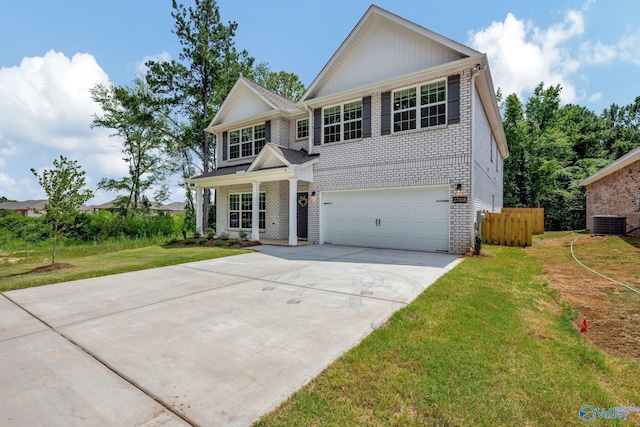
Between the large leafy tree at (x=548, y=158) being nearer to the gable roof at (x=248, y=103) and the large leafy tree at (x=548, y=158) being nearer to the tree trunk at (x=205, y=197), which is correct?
the gable roof at (x=248, y=103)

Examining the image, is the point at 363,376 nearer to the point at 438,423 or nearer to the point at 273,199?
the point at 438,423

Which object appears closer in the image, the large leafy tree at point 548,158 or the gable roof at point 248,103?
the gable roof at point 248,103

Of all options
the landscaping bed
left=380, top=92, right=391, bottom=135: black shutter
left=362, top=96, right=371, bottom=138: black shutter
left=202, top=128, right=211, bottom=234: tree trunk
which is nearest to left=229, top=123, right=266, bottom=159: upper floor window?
left=202, top=128, right=211, bottom=234: tree trunk

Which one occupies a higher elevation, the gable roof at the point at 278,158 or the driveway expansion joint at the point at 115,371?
the gable roof at the point at 278,158

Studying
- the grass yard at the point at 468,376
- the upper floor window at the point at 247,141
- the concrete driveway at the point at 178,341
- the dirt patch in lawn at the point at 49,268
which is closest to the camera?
the grass yard at the point at 468,376

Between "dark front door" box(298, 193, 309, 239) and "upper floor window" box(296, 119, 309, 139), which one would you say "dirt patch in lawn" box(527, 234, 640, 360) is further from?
"upper floor window" box(296, 119, 309, 139)

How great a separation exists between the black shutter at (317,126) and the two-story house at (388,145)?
0.14 feet

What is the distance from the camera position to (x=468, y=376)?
2.60 m

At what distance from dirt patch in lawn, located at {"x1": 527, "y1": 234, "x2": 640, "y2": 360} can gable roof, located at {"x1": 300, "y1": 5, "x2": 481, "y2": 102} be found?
21.6ft

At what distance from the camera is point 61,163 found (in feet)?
28.9

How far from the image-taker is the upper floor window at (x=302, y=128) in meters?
14.5

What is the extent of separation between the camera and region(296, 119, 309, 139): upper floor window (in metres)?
14.5

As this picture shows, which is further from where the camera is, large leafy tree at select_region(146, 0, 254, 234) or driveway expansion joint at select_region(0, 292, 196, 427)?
large leafy tree at select_region(146, 0, 254, 234)

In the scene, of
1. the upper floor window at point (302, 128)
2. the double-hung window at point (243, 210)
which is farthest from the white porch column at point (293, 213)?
the double-hung window at point (243, 210)
